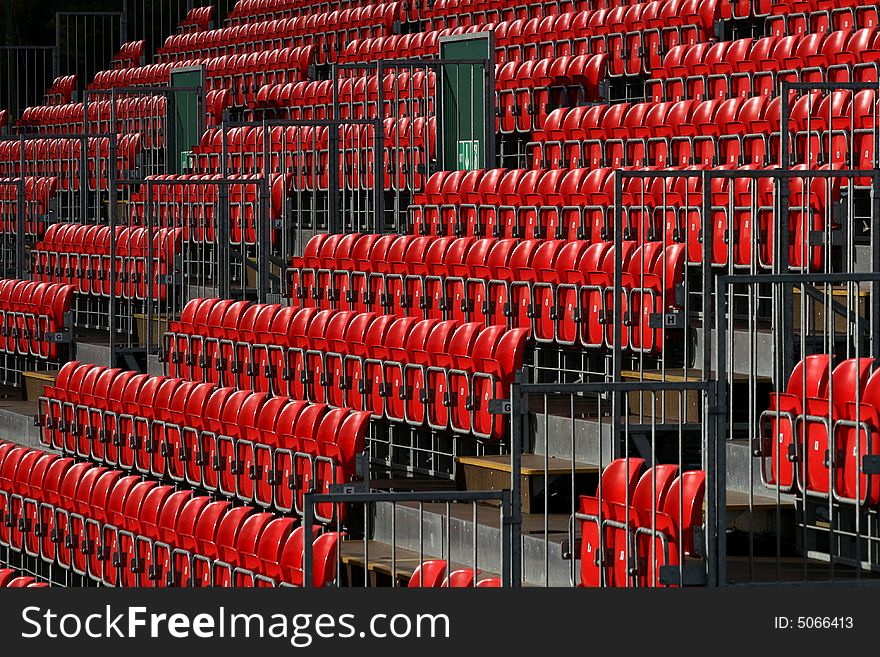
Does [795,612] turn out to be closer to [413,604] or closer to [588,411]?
[413,604]

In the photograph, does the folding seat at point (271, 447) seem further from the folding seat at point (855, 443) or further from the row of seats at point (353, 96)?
the row of seats at point (353, 96)

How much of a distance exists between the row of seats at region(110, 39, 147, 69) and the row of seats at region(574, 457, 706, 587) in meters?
13.4

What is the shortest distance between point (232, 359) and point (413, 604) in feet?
14.9

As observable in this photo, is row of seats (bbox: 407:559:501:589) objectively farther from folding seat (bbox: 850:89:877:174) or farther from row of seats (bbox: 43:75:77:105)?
row of seats (bbox: 43:75:77:105)

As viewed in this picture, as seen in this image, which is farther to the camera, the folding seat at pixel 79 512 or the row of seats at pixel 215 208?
the row of seats at pixel 215 208

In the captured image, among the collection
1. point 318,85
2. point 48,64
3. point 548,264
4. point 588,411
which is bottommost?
point 588,411

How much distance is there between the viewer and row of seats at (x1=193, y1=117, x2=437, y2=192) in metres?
9.22

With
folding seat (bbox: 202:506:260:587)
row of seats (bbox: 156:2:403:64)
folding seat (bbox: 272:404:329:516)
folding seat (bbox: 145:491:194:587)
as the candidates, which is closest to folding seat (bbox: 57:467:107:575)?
folding seat (bbox: 145:491:194:587)

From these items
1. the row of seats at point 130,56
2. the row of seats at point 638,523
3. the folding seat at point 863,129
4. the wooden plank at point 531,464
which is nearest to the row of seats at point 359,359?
the wooden plank at point 531,464

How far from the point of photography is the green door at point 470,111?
30.1ft

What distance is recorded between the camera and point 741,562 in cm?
484

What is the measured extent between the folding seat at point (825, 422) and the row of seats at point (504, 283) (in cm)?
118

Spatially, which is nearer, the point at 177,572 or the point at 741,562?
the point at 741,562

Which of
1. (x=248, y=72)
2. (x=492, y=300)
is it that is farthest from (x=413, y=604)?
(x=248, y=72)
